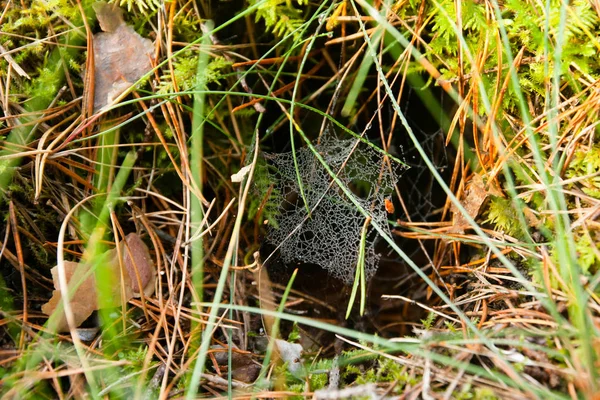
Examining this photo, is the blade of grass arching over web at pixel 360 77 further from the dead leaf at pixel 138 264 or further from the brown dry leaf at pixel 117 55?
the dead leaf at pixel 138 264

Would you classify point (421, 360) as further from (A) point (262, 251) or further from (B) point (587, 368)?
(A) point (262, 251)

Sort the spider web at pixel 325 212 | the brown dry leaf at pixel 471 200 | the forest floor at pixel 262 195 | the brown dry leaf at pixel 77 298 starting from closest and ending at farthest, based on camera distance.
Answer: the forest floor at pixel 262 195, the brown dry leaf at pixel 77 298, the brown dry leaf at pixel 471 200, the spider web at pixel 325 212

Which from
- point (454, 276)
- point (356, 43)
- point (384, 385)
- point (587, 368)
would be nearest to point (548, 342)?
point (587, 368)

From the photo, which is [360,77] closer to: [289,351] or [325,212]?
[325,212]

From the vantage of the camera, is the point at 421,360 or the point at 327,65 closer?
the point at 421,360

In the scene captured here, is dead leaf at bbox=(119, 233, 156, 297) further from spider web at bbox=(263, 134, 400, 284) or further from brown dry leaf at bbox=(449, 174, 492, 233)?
brown dry leaf at bbox=(449, 174, 492, 233)

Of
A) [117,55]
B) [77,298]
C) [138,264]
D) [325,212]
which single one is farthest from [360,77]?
[77,298]

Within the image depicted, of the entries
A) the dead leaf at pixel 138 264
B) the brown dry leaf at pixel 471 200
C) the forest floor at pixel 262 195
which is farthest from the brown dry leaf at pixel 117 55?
the brown dry leaf at pixel 471 200
